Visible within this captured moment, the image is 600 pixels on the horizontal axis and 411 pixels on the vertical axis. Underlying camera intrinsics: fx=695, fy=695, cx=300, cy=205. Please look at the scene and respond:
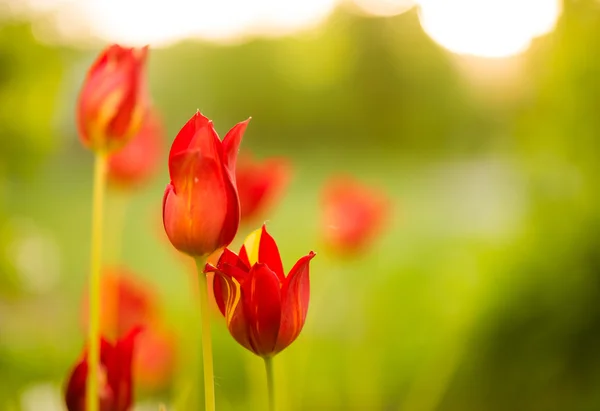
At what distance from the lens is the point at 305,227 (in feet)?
3.91

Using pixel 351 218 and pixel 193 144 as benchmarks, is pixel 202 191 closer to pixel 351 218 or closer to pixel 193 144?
pixel 193 144

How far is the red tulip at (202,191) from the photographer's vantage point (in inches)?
5.9

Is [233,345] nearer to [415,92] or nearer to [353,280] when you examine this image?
[353,280]

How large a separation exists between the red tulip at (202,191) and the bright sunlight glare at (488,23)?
18.4 inches

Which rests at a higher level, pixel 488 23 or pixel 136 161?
pixel 488 23

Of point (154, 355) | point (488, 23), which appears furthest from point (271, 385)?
point (488, 23)

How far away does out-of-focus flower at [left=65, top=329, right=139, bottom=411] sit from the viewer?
0.60 feet

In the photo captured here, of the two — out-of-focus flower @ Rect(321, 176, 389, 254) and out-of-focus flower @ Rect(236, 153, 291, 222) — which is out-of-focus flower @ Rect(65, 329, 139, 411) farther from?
out-of-focus flower @ Rect(321, 176, 389, 254)

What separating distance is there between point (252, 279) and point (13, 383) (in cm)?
47

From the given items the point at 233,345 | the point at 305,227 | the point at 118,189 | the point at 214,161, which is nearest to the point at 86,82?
the point at 214,161

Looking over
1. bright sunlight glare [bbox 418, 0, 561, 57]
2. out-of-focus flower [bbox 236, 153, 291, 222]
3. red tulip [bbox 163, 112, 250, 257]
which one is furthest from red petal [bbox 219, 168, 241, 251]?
bright sunlight glare [bbox 418, 0, 561, 57]

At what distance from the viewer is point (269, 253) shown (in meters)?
0.17

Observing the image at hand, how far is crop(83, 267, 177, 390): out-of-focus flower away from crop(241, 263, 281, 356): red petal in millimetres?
196

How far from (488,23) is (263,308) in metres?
0.54
